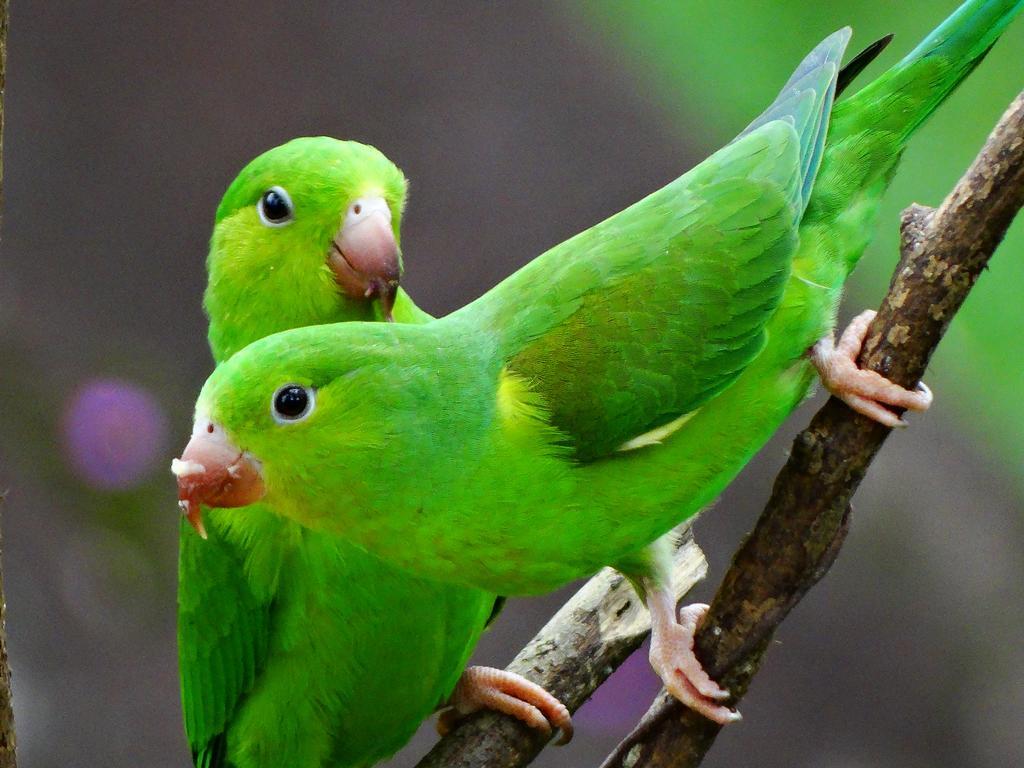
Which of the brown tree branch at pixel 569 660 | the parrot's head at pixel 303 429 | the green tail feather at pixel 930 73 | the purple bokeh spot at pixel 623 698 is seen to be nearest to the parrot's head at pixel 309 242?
the parrot's head at pixel 303 429

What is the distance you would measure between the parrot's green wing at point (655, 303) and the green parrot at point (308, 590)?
19.6 inches

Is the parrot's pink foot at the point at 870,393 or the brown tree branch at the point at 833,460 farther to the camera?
the parrot's pink foot at the point at 870,393

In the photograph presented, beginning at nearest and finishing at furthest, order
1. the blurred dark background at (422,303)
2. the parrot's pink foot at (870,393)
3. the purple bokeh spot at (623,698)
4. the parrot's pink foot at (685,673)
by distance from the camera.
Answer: the parrot's pink foot at (870,393), the parrot's pink foot at (685,673), the purple bokeh spot at (623,698), the blurred dark background at (422,303)

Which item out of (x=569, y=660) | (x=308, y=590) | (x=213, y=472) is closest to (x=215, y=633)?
(x=308, y=590)

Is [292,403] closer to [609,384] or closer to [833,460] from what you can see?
[609,384]

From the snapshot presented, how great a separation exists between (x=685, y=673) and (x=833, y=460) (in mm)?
507

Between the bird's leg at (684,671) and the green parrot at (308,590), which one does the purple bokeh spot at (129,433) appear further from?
the bird's leg at (684,671)

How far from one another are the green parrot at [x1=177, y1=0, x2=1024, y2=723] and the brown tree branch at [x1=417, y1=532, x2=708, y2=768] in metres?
0.28

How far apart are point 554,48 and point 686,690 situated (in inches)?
141

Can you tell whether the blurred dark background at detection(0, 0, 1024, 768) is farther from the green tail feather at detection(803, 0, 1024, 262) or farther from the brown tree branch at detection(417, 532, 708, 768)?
the green tail feather at detection(803, 0, 1024, 262)

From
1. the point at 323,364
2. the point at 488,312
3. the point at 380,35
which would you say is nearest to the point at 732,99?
the point at 380,35

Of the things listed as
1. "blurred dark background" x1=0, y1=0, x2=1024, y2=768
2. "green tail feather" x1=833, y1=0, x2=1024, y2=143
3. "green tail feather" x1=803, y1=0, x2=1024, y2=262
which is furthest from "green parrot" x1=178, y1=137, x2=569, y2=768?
"blurred dark background" x1=0, y1=0, x2=1024, y2=768

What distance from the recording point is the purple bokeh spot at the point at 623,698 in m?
4.48

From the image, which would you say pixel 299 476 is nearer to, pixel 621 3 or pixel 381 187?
pixel 381 187
